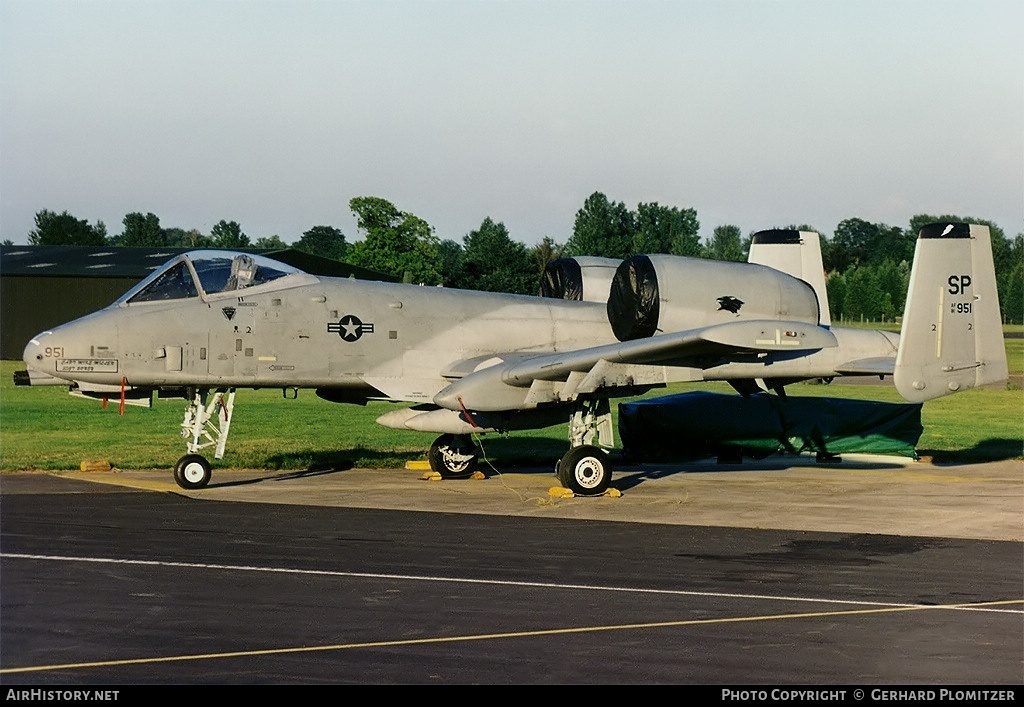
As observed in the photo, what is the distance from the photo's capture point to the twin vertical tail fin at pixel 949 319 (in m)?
18.1

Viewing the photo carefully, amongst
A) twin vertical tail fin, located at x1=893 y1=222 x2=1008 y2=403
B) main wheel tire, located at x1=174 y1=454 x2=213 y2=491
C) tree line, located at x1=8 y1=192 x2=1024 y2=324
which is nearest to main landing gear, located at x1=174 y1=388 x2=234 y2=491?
main wheel tire, located at x1=174 y1=454 x2=213 y2=491

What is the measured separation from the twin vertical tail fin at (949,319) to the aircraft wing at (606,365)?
1497mm

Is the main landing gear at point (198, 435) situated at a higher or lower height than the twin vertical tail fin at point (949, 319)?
lower

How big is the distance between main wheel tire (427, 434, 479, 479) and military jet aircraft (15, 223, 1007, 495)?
25 millimetres

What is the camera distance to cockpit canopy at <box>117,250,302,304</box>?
1944cm

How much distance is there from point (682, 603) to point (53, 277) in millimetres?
69206

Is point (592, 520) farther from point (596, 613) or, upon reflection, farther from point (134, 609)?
point (134, 609)

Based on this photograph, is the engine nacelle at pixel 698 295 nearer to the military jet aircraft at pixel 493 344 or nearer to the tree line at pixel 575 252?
the military jet aircraft at pixel 493 344

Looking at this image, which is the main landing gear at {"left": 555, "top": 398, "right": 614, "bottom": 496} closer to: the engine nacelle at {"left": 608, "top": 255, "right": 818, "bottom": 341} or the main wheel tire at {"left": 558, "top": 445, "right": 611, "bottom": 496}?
the main wheel tire at {"left": 558, "top": 445, "right": 611, "bottom": 496}

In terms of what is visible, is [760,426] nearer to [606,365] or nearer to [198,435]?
[606,365]

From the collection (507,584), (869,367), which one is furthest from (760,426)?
(507,584)

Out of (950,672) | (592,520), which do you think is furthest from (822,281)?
(950,672)

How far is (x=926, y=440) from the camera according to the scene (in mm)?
29578

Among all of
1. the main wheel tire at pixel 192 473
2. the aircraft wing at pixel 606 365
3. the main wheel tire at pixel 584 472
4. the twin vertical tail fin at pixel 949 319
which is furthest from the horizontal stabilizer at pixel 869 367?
the main wheel tire at pixel 192 473
